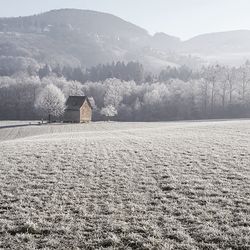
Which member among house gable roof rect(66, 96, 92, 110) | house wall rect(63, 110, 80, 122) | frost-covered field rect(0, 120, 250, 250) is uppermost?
house gable roof rect(66, 96, 92, 110)

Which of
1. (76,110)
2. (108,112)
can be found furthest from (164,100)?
(76,110)

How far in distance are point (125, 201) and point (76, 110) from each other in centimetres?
9470

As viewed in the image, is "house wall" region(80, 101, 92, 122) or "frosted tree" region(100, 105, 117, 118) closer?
"house wall" region(80, 101, 92, 122)

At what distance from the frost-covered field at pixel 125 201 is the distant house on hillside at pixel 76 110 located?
81.6m

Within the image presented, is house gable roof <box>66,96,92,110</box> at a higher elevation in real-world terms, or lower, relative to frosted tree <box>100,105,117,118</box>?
higher

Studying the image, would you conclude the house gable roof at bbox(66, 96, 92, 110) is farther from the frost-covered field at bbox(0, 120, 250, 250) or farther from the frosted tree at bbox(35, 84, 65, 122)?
the frost-covered field at bbox(0, 120, 250, 250)

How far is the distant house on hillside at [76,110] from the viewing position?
360ft

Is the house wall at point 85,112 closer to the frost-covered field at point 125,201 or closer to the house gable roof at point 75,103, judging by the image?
the house gable roof at point 75,103

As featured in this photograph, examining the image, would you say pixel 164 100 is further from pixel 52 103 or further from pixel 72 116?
pixel 52 103

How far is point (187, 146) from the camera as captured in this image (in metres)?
34.1

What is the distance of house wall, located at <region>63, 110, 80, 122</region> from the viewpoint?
11006 cm

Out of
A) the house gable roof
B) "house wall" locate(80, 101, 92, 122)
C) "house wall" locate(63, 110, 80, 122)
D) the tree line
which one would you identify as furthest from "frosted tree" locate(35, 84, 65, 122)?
"house wall" locate(80, 101, 92, 122)

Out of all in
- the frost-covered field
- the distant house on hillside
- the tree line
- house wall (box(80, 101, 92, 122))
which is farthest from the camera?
the tree line

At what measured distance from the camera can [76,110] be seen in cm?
10988
